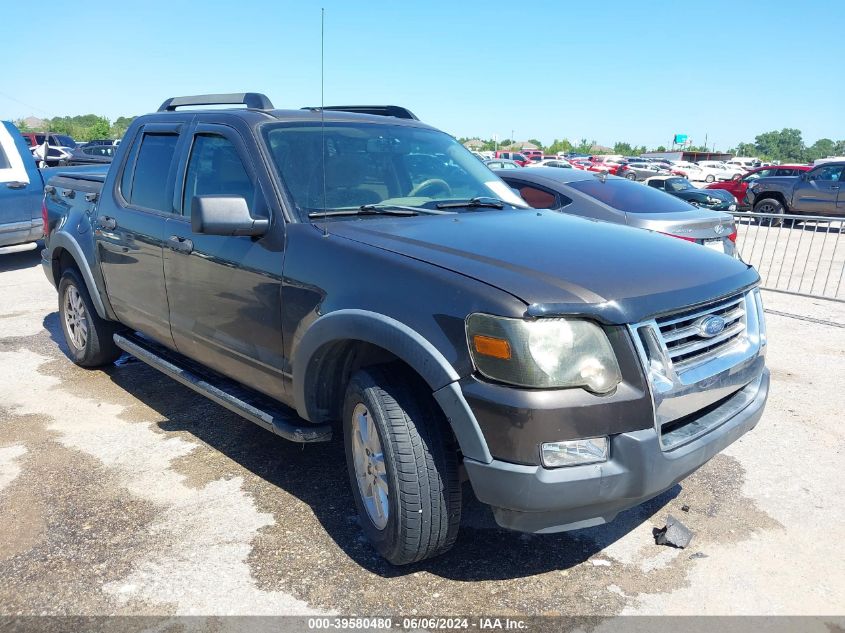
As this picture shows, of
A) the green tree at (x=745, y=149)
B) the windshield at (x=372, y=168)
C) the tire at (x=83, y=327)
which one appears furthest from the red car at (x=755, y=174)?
the green tree at (x=745, y=149)

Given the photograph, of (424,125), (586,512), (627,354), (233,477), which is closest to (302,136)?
(424,125)

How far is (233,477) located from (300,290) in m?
1.31

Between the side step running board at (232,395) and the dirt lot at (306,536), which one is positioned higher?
the side step running board at (232,395)

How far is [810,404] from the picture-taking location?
511 cm

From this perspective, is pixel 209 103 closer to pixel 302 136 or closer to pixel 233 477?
pixel 302 136

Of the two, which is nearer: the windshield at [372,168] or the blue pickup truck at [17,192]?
the windshield at [372,168]

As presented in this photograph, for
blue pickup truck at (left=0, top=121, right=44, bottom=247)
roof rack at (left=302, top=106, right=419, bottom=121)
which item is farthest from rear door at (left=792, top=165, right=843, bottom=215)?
blue pickup truck at (left=0, top=121, right=44, bottom=247)

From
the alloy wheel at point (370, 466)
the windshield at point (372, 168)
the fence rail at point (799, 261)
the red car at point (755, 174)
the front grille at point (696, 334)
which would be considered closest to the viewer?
the front grille at point (696, 334)

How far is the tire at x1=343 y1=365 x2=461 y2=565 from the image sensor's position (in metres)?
2.75

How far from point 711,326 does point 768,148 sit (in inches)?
6022

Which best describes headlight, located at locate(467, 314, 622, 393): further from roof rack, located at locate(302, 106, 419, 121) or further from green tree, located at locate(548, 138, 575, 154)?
green tree, located at locate(548, 138, 575, 154)

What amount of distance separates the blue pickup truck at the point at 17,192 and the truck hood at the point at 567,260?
8199 millimetres

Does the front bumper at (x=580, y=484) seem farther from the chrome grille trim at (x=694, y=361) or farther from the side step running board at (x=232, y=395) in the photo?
the side step running board at (x=232, y=395)

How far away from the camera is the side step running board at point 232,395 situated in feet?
11.0
